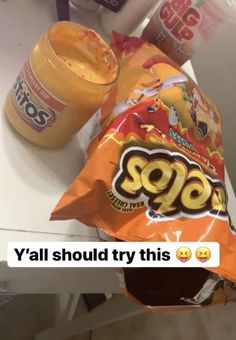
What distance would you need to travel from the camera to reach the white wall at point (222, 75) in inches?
34.6

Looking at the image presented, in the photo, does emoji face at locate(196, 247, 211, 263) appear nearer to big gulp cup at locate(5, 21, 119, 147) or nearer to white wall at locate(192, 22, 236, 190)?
big gulp cup at locate(5, 21, 119, 147)

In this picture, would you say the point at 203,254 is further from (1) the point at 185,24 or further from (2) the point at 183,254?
(1) the point at 185,24

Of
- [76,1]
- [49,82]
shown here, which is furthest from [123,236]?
[76,1]

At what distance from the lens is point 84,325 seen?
98 cm

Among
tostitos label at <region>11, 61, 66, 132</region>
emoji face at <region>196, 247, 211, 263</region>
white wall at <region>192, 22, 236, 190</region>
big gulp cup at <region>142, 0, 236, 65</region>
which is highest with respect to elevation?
big gulp cup at <region>142, 0, 236, 65</region>

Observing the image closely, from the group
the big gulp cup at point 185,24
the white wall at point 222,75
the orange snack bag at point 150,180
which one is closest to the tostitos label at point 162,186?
the orange snack bag at point 150,180

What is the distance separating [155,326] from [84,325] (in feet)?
0.88

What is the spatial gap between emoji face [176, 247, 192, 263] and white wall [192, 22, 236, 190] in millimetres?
434

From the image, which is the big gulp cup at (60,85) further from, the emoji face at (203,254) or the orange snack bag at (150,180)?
the emoji face at (203,254)

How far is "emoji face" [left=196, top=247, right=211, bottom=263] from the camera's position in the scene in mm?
474

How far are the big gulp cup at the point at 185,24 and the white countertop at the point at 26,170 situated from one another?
15cm

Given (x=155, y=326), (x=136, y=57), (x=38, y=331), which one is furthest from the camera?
(x=155, y=326)

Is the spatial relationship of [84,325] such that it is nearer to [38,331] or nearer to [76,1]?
[38,331]
